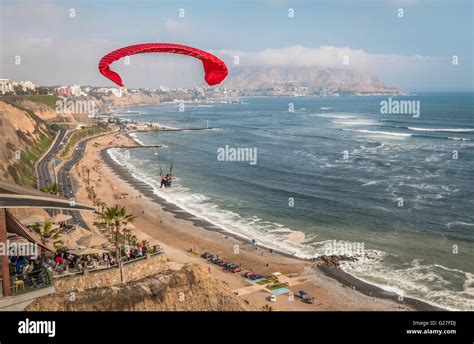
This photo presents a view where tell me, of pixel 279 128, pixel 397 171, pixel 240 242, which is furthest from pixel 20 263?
pixel 279 128

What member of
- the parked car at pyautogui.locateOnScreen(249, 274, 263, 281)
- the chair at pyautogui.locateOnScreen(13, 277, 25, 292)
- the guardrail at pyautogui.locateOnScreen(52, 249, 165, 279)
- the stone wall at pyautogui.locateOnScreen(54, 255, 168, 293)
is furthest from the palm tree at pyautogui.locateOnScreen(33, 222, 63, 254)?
the parked car at pyautogui.locateOnScreen(249, 274, 263, 281)

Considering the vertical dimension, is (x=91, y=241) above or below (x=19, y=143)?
below

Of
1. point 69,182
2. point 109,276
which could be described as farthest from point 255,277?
point 69,182

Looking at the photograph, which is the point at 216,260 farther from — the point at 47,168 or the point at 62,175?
the point at 47,168

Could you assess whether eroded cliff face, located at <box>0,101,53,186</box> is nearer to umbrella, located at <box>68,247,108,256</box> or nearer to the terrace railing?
umbrella, located at <box>68,247,108,256</box>

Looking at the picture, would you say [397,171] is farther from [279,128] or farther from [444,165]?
[279,128]

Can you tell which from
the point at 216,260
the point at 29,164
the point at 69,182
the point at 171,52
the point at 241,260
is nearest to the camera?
the point at 171,52
